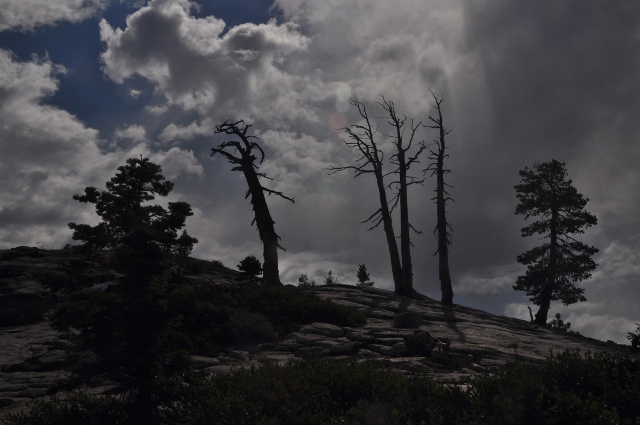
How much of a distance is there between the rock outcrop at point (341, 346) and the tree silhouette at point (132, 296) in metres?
0.89

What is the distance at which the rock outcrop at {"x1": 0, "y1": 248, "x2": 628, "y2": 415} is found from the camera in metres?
11.2

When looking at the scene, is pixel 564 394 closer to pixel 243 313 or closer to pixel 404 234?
pixel 243 313

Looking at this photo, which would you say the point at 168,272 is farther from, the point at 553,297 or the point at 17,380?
the point at 553,297

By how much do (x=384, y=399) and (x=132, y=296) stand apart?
Answer: 514 cm

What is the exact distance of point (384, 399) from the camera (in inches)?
297

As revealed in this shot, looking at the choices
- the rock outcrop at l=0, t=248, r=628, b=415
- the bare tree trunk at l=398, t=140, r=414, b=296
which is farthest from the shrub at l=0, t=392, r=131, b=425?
the bare tree trunk at l=398, t=140, r=414, b=296

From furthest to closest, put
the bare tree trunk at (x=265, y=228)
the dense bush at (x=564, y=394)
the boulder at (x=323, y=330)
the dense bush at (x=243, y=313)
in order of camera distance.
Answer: the bare tree trunk at (x=265, y=228)
the boulder at (x=323, y=330)
the dense bush at (x=243, y=313)
the dense bush at (x=564, y=394)

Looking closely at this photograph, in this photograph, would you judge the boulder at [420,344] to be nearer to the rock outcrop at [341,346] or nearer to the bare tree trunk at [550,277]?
the rock outcrop at [341,346]

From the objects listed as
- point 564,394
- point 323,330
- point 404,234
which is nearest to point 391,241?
point 404,234

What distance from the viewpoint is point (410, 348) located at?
1329 centimetres

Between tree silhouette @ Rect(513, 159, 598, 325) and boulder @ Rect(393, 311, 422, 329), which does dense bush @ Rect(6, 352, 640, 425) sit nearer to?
boulder @ Rect(393, 311, 422, 329)

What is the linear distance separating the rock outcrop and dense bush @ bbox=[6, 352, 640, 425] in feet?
3.84

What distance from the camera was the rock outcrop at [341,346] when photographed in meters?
11.2

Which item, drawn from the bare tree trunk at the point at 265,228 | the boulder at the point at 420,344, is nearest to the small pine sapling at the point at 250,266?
the bare tree trunk at the point at 265,228
